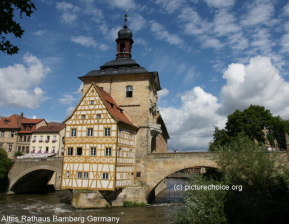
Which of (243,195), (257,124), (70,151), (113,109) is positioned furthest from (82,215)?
(257,124)

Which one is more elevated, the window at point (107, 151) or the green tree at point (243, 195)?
the window at point (107, 151)

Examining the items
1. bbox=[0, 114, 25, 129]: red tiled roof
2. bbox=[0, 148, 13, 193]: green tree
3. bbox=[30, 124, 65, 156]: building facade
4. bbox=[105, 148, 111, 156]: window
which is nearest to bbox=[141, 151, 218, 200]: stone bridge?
bbox=[105, 148, 111, 156]: window

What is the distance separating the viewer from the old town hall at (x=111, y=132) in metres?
21.0

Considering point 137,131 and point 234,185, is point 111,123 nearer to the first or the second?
point 137,131

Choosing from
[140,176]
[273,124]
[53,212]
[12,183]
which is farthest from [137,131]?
[273,124]

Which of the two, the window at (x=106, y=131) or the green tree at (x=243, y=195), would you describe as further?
the window at (x=106, y=131)

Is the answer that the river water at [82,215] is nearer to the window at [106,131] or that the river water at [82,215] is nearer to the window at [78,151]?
the window at [78,151]

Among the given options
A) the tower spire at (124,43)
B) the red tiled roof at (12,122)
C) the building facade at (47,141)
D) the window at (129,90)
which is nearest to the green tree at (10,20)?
the window at (129,90)

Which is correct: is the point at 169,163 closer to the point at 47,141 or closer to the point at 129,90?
the point at 129,90

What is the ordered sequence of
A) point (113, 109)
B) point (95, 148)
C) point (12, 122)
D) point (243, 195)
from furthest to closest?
point (12, 122) → point (113, 109) → point (95, 148) → point (243, 195)

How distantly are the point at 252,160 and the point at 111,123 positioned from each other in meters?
11.6
